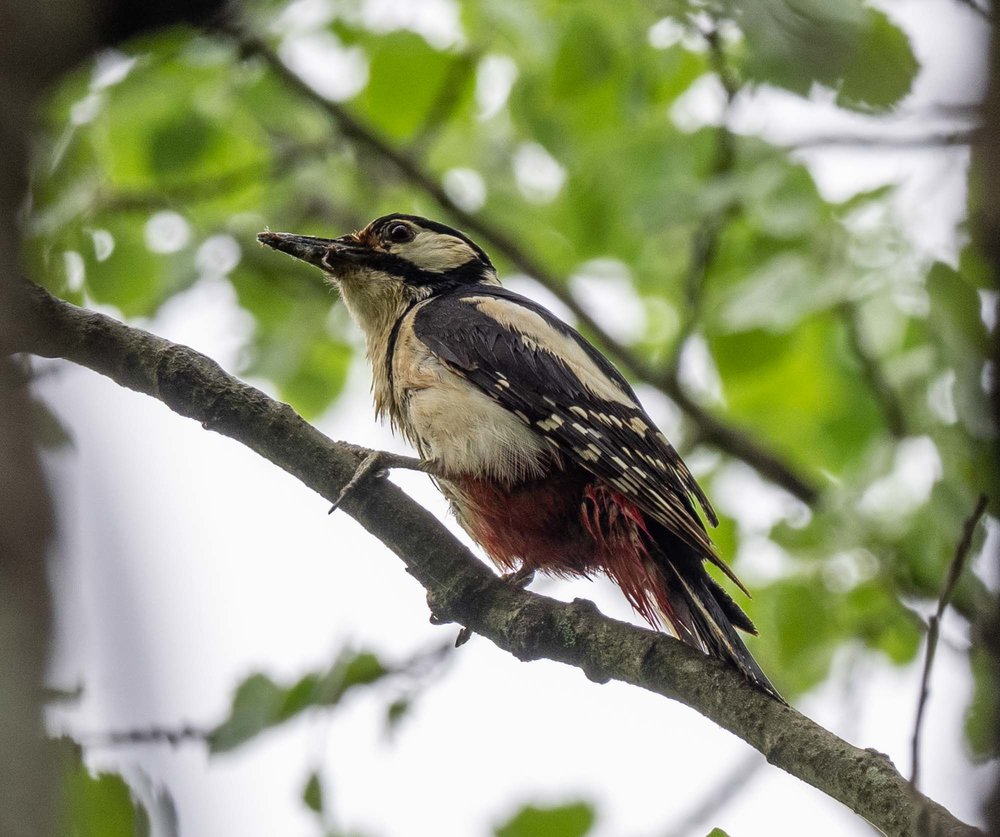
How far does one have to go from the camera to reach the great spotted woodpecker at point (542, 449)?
3594mm

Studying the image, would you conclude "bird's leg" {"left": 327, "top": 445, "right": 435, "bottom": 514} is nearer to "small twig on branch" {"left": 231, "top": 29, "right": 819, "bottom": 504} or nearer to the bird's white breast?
the bird's white breast

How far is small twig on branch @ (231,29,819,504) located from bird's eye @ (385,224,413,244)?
795 millimetres

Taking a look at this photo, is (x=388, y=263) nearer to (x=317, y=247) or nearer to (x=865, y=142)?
(x=317, y=247)

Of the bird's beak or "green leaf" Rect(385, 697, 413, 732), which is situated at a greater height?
the bird's beak

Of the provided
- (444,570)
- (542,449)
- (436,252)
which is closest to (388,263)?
(436,252)

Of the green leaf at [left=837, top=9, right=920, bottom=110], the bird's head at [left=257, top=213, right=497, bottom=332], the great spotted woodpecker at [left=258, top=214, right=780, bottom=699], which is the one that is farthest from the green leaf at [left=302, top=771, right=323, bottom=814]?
the green leaf at [left=837, top=9, right=920, bottom=110]

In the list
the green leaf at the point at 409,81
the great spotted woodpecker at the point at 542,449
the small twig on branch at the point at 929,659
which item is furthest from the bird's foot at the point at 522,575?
the green leaf at the point at 409,81

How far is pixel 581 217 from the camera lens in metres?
6.01

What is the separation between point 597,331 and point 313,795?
10.5 ft

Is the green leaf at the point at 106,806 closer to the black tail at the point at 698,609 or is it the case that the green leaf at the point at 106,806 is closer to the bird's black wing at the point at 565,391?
the black tail at the point at 698,609

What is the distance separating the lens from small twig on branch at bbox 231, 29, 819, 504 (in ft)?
19.0

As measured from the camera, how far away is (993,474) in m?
2.03

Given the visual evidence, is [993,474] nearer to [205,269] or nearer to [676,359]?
[676,359]

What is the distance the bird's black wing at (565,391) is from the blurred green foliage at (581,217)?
0.63 meters
